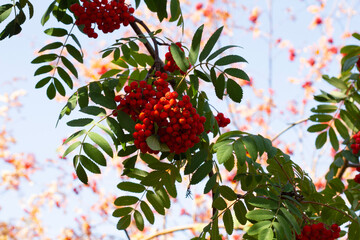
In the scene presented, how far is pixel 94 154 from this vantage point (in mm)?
1559

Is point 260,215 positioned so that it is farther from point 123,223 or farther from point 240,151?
point 123,223

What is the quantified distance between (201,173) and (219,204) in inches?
8.6

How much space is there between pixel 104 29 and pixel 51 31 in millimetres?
288

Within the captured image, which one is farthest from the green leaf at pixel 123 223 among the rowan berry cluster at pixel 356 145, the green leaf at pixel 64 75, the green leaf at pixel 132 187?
the rowan berry cluster at pixel 356 145

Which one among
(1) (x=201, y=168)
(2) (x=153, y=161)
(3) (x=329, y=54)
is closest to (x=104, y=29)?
(2) (x=153, y=161)

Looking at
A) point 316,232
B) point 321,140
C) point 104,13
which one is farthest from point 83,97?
point 321,140

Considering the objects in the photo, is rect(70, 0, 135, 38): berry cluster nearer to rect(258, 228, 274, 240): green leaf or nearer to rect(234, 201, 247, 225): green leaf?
rect(234, 201, 247, 225): green leaf

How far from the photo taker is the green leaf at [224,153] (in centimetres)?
149

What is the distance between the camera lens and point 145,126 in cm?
142

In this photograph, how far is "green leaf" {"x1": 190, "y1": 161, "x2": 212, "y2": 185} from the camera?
5.32 ft

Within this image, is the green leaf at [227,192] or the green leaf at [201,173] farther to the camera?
the green leaf at [227,192]

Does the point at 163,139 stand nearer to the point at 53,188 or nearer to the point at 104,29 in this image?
the point at 104,29

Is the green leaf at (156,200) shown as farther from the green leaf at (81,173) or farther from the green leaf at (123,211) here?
the green leaf at (81,173)

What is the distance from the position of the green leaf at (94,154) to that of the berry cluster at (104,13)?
579 mm
